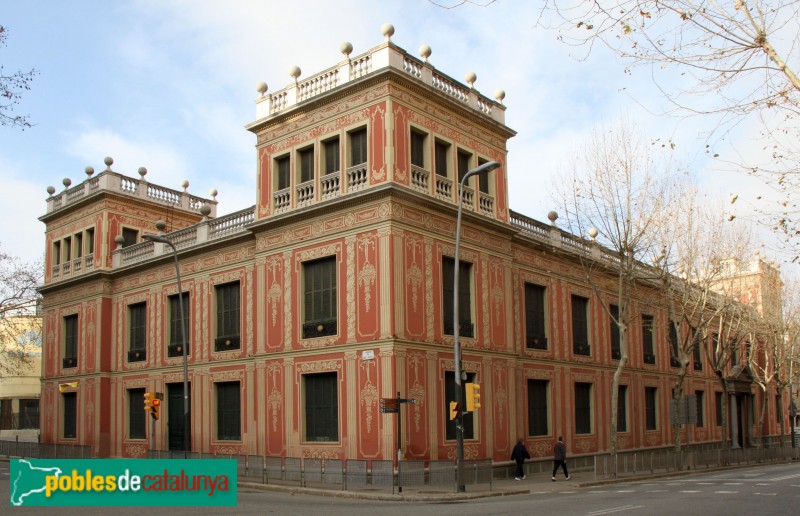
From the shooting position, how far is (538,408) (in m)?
33.5

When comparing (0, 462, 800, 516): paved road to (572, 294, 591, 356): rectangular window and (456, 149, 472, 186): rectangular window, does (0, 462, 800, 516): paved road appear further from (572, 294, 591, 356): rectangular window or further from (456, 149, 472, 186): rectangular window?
(456, 149, 472, 186): rectangular window

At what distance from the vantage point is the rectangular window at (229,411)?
32.1 m

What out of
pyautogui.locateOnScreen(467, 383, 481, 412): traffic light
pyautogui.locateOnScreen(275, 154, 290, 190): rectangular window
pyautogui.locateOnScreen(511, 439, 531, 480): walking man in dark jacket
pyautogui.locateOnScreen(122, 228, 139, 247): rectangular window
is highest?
pyautogui.locateOnScreen(275, 154, 290, 190): rectangular window

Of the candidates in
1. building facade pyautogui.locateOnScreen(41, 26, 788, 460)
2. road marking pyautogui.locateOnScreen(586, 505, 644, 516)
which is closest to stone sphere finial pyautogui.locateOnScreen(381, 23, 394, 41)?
building facade pyautogui.locateOnScreen(41, 26, 788, 460)

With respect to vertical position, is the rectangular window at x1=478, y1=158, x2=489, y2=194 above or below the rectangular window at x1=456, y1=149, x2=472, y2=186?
below

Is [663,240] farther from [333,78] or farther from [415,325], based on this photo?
[333,78]

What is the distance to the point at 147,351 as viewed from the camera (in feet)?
122

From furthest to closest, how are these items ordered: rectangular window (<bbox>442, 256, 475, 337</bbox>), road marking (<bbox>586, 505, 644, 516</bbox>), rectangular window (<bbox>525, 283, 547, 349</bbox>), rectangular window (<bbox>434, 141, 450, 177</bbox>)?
rectangular window (<bbox>525, 283, 547, 349</bbox>) → rectangular window (<bbox>434, 141, 450, 177</bbox>) → rectangular window (<bbox>442, 256, 475, 337</bbox>) → road marking (<bbox>586, 505, 644, 516</bbox>)

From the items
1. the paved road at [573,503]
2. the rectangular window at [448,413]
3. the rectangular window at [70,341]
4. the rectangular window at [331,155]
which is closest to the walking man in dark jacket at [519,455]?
the rectangular window at [448,413]

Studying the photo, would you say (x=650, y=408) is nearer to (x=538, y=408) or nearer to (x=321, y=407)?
(x=538, y=408)

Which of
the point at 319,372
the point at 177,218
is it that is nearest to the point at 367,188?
the point at 319,372

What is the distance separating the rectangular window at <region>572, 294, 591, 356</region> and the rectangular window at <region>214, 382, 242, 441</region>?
1541 centimetres

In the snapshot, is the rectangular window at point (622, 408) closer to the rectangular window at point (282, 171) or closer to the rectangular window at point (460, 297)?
the rectangular window at point (460, 297)

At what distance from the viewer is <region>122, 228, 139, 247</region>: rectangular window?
40.9 meters
